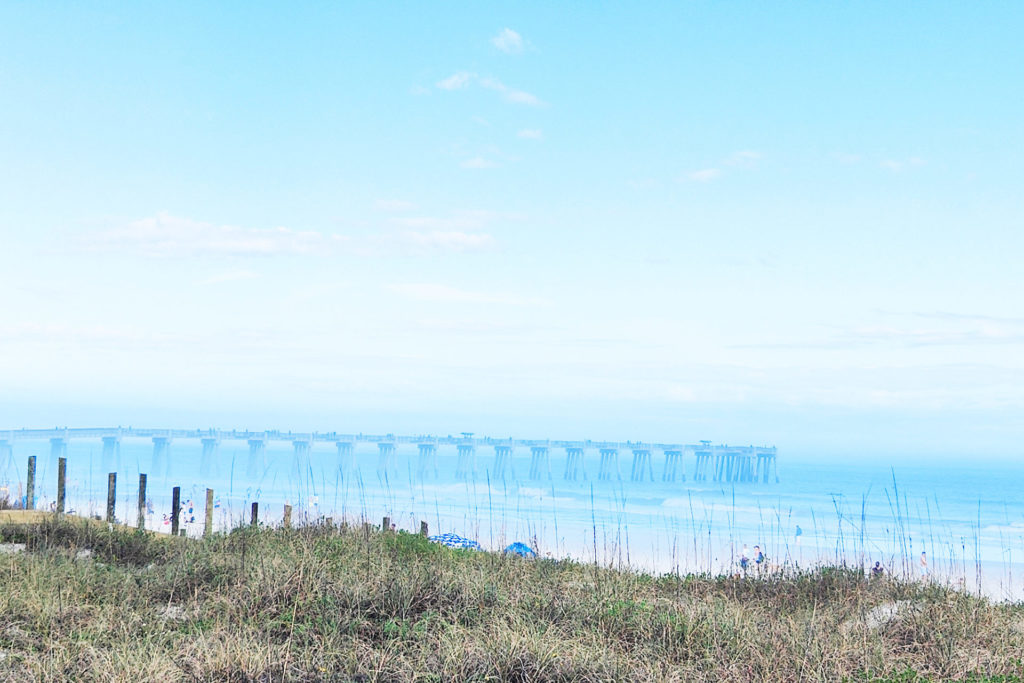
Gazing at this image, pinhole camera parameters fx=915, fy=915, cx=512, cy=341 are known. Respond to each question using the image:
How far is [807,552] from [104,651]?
4246 centimetres

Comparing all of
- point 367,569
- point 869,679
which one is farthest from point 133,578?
point 869,679

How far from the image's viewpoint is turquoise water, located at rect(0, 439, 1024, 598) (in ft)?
59.8

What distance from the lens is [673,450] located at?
122938mm

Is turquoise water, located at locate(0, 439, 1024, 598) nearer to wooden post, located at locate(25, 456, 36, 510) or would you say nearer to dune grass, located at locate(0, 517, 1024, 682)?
wooden post, located at locate(25, 456, 36, 510)

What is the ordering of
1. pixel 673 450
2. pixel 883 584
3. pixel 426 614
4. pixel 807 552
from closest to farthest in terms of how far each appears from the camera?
pixel 426 614 → pixel 883 584 → pixel 807 552 → pixel 673 450

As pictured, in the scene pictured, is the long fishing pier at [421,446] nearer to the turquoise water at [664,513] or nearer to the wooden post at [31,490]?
the turquoise water at [664,513]

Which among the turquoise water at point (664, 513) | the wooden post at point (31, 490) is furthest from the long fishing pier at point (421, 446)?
the wooden post at point (31, 490)

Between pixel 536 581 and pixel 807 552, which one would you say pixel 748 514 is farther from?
pixel 536 581

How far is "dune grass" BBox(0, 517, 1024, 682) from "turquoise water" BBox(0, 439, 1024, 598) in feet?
5.49

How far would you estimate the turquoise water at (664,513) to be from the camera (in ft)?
59.8

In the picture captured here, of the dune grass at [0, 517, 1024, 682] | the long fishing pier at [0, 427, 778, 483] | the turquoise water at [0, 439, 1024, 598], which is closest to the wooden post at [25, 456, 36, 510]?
the turquoise water at [0, 439, 1024, 598]

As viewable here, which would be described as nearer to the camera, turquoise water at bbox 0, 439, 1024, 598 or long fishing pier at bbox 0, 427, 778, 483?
turquoise water at bbox 0, 439, 1024, 598

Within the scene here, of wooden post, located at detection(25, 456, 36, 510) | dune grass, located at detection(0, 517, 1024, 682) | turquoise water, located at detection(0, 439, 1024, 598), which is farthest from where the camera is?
wooden post, located at detection(25, 456, 36, 510)

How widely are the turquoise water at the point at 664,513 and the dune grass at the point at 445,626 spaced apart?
1.67 metres
